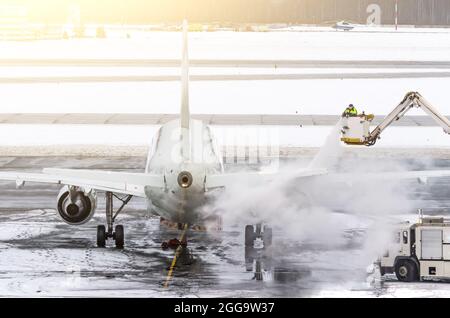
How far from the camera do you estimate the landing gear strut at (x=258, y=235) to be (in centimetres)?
3669

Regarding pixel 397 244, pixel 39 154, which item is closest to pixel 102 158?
pixel 39 154

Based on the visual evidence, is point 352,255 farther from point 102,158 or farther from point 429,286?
point 102,158

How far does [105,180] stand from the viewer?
116ft

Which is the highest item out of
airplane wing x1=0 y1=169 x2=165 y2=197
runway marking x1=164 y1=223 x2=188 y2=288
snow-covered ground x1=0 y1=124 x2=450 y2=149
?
snow-covered ground x1=0 y1=124 x2=450 y2=149

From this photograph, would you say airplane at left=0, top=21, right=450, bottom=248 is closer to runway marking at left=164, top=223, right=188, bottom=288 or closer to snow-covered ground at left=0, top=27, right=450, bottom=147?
runway marking at left=164, top=223, right=188, bottom=288

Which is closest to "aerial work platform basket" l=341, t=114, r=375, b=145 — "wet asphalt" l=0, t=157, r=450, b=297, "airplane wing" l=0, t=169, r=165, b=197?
"wet asphalt" l=0, t=157, r=450, b=297

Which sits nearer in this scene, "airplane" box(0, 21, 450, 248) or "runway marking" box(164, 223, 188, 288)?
"runway marking" box(164, 223, 188, 288)

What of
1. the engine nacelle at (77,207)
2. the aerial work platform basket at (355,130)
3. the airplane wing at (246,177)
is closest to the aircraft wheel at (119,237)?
the engine nacelle at (77,207)

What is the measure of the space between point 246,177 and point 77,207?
681 centimetres

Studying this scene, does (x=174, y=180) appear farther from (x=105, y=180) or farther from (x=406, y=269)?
(x=406, y=269)

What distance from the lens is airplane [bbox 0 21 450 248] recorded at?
32656 mm

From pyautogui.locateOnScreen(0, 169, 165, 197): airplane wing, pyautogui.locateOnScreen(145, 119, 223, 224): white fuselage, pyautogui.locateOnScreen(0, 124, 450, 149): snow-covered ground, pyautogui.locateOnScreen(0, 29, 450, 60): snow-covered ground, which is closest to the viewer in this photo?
pyautogui.locateOnScreen(145, 119, 223, 224): white fuselage

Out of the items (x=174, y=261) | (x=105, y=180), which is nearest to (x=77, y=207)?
(x=105, y=180)

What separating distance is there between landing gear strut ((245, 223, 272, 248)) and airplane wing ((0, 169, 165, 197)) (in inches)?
176
